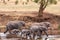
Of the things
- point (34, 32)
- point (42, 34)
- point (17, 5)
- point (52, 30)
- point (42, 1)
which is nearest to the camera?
point (34, 32)

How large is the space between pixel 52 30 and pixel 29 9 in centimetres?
606

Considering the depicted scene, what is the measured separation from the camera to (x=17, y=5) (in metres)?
29.8

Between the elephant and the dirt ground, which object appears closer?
the elephant

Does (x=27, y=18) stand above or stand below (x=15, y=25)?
below

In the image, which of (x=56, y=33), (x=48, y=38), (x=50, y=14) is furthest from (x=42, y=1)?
(x=48, y=38)

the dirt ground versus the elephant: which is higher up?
the elephant

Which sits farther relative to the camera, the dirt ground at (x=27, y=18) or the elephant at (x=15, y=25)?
the dirt ground at (x=27, y=18)

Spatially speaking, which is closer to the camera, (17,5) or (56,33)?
(56,33)

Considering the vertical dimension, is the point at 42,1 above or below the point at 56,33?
above

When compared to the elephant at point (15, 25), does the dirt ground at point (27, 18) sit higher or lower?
lower

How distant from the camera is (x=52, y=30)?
74.4ft

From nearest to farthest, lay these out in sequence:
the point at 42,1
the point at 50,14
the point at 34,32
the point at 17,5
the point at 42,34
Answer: the point at 34,32, the point at 42,34, the point at 42,1, the point at 50,14, the point at 17,5

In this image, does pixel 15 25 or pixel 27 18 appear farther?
pixel 27 18

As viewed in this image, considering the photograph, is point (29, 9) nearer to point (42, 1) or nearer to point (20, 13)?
point (20, 13)
